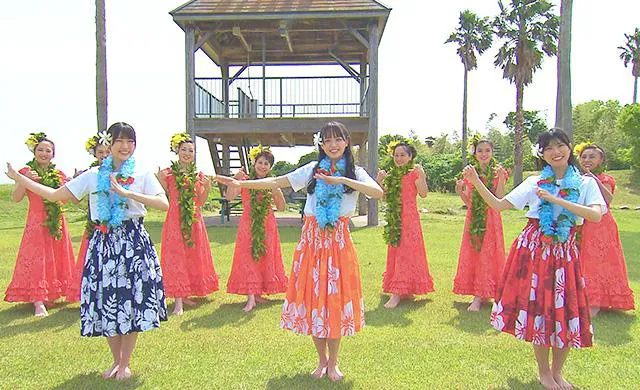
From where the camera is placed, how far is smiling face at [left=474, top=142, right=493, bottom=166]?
5.98 metres

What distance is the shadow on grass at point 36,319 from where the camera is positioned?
529 cm

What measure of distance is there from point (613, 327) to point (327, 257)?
10.6ft

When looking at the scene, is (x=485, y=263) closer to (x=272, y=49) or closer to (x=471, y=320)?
(x=471, y=320)

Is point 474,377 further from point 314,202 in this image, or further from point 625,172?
point 625,172

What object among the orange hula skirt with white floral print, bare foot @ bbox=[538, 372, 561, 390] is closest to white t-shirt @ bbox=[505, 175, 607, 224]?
bare foot @ bbox=[538, 372, 561, 390]

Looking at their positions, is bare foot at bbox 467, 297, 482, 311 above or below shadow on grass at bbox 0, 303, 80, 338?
above

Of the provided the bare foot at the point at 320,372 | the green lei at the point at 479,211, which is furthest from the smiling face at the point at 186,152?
the green lei at the point at 479,211

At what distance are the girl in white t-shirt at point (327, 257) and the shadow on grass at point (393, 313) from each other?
157 centimetres

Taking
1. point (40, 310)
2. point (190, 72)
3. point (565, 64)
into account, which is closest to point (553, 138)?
point (40, 310)

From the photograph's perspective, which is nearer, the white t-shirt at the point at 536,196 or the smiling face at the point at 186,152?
the white t-shirt at the point at 536,196

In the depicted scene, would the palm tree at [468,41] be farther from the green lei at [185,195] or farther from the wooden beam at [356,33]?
the green lei at [185,195]

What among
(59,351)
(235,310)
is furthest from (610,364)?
(59,351)

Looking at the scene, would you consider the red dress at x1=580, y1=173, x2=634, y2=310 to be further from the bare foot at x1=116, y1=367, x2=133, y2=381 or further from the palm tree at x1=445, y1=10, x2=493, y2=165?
the palm tree at x1=445, y1=10, x2=493, y2=165

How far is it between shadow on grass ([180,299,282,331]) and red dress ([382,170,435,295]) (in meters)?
1.43
